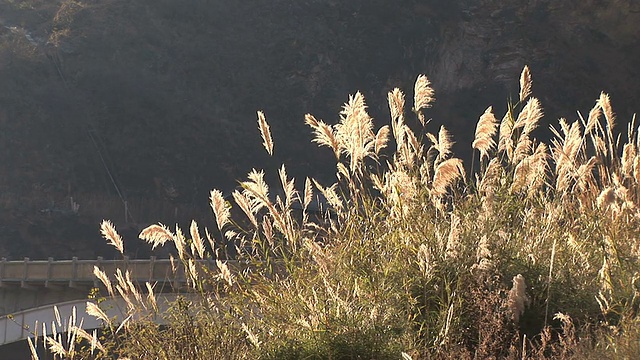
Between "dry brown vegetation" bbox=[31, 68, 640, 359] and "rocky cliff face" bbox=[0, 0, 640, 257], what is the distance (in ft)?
136

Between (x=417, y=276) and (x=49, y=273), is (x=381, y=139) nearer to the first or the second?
(x=417, y=276)

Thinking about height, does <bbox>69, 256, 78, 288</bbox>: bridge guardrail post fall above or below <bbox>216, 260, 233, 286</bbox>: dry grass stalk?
above

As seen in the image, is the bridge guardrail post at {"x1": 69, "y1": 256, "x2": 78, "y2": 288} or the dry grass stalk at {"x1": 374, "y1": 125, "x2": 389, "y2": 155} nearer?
the dry grass stalk at {"x1": 374, "y1": 125, "x2": 389, "y2": 155}

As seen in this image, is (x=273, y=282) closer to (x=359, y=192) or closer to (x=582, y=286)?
(x=359, y=192)

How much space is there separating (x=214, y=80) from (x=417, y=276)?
191ft

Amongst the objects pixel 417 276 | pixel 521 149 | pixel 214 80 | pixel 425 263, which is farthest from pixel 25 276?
pixel 214 80

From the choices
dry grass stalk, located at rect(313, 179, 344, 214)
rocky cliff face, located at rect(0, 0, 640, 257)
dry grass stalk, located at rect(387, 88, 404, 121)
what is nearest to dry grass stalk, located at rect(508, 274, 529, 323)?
dry grass stalk, located at rect(313, 179, 344, 214)

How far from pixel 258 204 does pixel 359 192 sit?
32.2 inches

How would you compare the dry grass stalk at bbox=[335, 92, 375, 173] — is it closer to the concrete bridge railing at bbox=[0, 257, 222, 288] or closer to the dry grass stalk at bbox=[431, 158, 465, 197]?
the dry grass stalk at bbox=[431, 158, 465, 197]

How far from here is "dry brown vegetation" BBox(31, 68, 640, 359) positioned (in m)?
4.73

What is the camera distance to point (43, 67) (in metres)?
60.7

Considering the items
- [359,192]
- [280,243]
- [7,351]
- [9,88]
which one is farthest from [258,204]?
[9,88]

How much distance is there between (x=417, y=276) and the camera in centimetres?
516

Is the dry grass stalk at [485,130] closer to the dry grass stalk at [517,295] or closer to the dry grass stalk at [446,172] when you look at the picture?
the dry grass stalk at [446,172]
